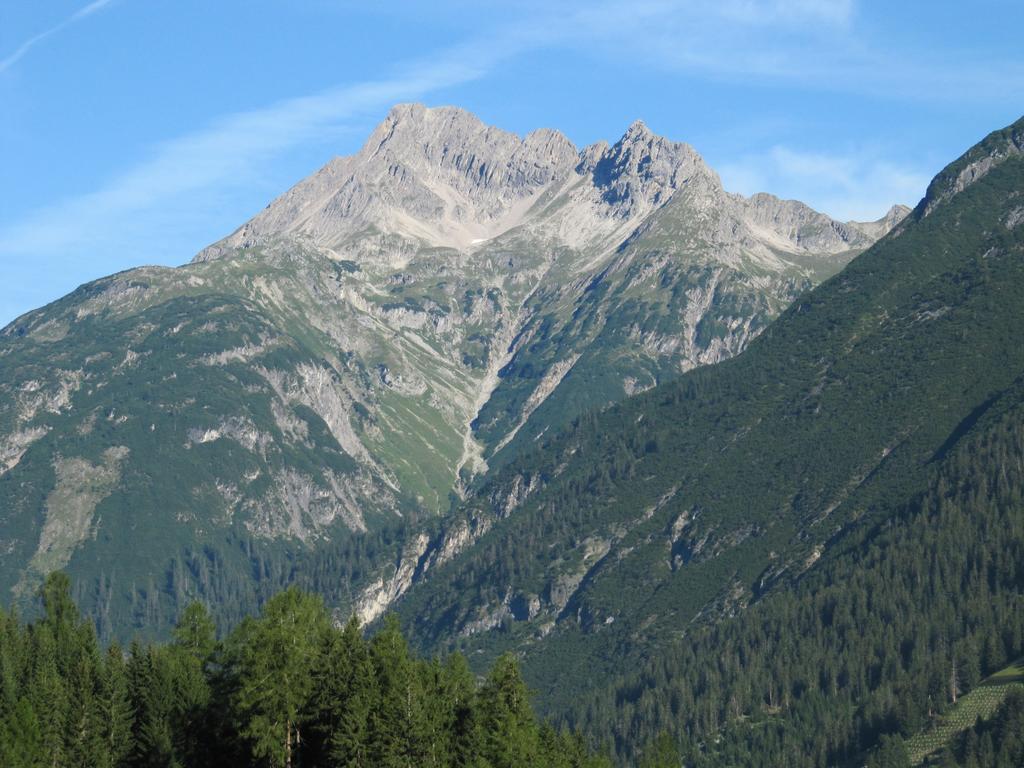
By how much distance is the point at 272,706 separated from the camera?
127m

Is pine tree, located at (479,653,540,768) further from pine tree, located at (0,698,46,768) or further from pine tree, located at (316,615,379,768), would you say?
pine tree, located at (0,698,46,768)

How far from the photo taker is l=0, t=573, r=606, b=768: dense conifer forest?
127188mm

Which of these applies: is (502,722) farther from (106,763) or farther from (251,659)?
(106,763)

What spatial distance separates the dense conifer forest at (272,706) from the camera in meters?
127

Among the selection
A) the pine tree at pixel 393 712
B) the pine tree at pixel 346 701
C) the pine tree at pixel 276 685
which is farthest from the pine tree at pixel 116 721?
the pine tree at pixel 393 712

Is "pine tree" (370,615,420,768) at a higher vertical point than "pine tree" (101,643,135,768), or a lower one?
lower

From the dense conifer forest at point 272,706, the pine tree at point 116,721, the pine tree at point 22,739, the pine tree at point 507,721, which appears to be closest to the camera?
the pine tree at point 22,739

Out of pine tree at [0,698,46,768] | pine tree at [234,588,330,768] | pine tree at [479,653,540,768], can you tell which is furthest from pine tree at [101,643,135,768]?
pine tree at [479,653,540,768]

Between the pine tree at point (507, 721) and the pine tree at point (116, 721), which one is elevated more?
the pine tree at point (116, 721)

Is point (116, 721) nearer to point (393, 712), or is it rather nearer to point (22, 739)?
point (22, 739)

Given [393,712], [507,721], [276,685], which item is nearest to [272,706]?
[276,685]

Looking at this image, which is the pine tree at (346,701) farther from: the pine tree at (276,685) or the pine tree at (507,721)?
the pine tree at (507,721)

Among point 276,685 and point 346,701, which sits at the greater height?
point 276,685

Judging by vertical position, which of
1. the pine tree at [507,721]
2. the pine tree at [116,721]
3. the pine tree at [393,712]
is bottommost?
the pine tree at [507,721]
